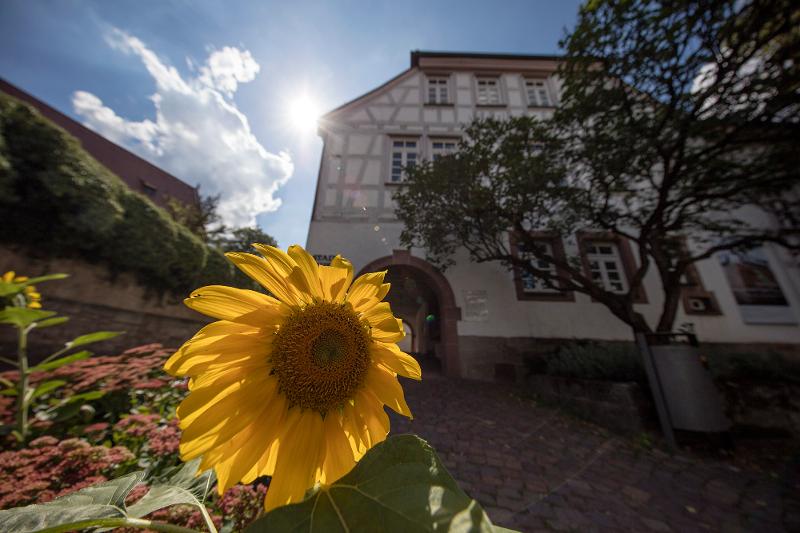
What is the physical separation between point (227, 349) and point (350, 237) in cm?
892

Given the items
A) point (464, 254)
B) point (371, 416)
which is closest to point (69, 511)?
point (371, 416)

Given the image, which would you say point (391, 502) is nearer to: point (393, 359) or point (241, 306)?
point (393, 359)

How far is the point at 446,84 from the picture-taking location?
13.0 meters

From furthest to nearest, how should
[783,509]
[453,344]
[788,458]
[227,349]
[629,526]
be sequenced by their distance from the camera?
1. [453,344]
2. [788,458]
3. [783,509]
4. [629,526]
5. [227,349]

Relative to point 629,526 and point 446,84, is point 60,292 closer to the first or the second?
point 629,526

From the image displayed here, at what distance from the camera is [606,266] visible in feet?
32.7

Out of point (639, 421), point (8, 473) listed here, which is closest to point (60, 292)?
point (8, 473)

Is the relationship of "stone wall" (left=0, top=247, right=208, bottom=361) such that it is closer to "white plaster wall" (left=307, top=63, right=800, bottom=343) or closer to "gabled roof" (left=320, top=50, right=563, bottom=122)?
"white plaster wall" (left=307, top=63, right=800, bottom=343)

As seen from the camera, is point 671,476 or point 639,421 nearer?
point 671,476

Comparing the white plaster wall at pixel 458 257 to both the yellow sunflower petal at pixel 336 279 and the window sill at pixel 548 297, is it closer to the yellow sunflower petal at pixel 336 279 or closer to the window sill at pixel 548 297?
the window sill at pixel 548 297

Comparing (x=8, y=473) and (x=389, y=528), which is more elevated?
(x=389, y=528)

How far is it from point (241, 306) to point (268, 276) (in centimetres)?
12

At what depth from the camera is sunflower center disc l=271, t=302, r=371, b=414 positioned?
89 centimetres

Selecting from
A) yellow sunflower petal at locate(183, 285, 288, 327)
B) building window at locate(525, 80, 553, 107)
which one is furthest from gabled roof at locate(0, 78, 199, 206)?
yellow sunflower petal at locate(183, 285, 288, 327)
